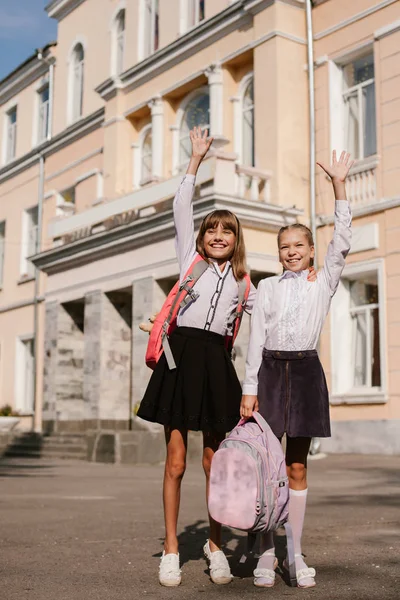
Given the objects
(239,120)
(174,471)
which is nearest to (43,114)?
(239,120)

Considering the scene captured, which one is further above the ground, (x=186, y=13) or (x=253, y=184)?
(x=186, y=13)

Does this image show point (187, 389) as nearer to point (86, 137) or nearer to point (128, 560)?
point (128, 560)

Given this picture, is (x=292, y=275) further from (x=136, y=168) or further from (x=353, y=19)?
(x=136, y=168)

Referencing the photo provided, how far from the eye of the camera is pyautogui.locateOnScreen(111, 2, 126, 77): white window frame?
23.7 metres

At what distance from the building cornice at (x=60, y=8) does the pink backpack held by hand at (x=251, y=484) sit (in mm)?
24274

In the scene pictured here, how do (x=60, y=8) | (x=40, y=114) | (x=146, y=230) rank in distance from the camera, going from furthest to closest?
1. (x=40, y=114)
2. (x=60, y=8)
3. (x=146, y=230)

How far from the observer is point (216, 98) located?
1903 cm

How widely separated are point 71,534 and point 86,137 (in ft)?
65.0

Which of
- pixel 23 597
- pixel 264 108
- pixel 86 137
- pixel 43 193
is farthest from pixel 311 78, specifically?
pixel 23 597

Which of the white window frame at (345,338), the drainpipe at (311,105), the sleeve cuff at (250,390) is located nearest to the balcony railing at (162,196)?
the drainpipe at (311,105)

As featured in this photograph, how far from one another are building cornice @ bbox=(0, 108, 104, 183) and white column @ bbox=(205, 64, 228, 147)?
5.33 meters

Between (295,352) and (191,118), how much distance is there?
671 inches

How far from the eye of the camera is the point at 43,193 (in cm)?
2689

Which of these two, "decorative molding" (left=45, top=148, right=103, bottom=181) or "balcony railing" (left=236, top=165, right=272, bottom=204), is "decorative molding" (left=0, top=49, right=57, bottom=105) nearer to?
"decorative molding" (left=45, top=148, right=103, bottom=181)
